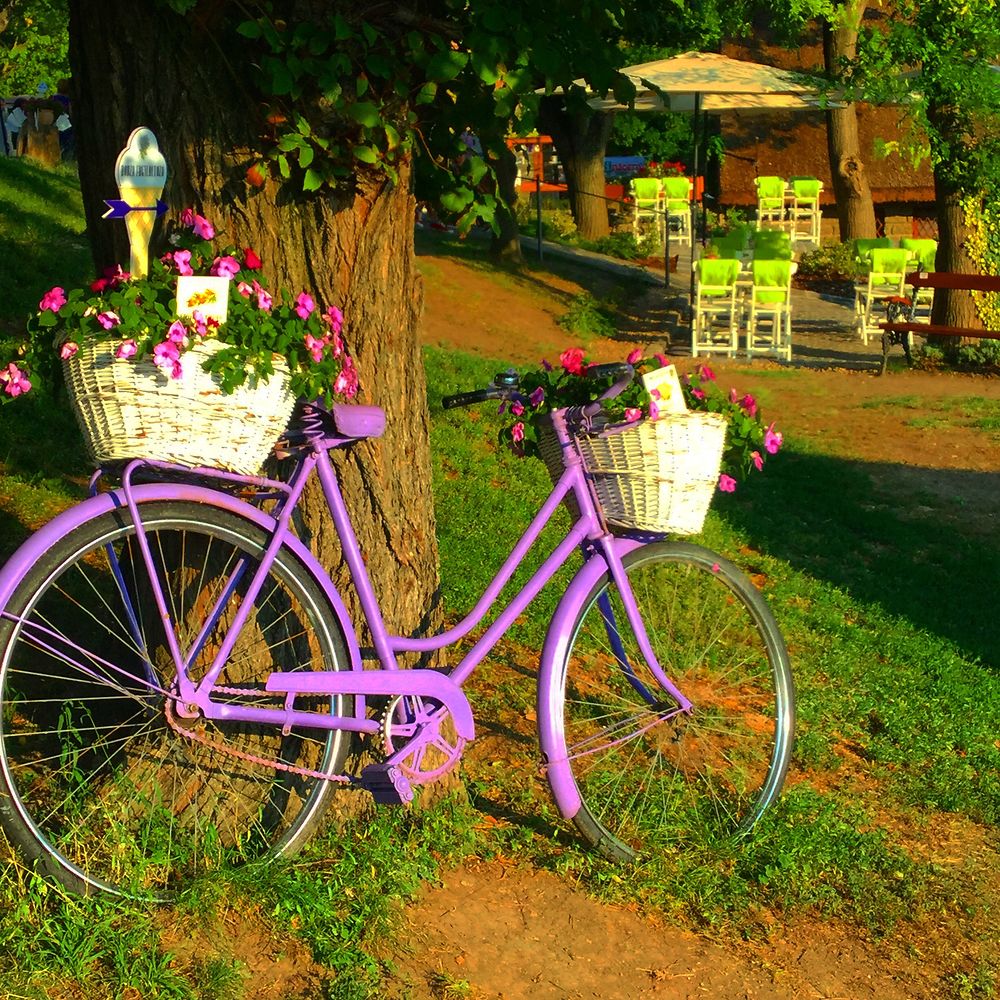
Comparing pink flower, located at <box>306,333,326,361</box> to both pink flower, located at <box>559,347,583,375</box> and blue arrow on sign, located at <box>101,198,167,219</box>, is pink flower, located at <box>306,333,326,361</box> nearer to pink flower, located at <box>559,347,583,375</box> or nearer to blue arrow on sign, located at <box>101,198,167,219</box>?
blue arrow on sign, located at <box>101,198,167,219</box>

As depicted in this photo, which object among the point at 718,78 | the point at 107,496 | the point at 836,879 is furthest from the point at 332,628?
the point at 718,78

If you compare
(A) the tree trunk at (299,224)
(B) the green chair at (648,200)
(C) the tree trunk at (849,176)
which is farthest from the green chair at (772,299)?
(A) the tree trunk at (299,224)

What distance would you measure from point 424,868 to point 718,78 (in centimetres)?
1377

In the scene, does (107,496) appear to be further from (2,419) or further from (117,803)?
(2,419)

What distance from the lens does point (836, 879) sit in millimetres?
3951

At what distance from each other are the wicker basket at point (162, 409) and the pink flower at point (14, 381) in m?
0.18

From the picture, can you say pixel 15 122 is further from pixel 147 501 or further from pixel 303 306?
pixel 147 501

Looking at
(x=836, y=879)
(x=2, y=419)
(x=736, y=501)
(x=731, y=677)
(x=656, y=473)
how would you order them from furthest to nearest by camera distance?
1. (x=736, y=501)
2. (x=2, y=419)
3. (x=731, y=677)
4. (x=836, y=879)
5. (x=656, y=473)

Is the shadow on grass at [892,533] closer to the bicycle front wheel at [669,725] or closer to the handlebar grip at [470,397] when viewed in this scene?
the bicycle front wheel at [669,725]

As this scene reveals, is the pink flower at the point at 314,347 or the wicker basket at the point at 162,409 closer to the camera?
the wicker basket at the point at 162,409

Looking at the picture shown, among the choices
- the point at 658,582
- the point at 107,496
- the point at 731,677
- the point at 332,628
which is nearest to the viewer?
the point at 107,496

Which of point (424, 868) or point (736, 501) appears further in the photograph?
point (736, 501)

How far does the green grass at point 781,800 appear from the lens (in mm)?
3164

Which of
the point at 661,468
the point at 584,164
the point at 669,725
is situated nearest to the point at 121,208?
the point at 661,468
